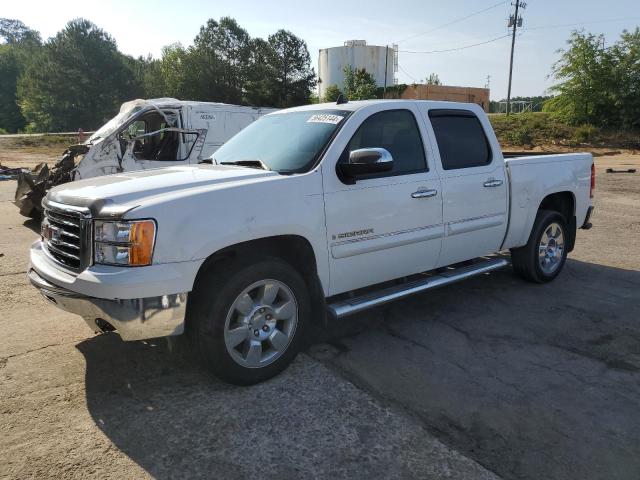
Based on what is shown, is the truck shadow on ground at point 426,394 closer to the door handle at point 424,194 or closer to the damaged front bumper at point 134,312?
the damaged front bumper at point 134,312

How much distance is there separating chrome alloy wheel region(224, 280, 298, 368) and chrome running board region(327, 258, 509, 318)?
0.39m

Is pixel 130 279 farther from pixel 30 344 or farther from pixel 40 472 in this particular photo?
pixel 30 344

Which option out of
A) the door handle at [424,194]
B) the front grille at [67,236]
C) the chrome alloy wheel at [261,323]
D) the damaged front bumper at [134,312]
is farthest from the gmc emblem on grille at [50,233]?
the door handle at [424,194]

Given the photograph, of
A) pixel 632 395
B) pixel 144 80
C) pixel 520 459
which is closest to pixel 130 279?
pixel 520 459

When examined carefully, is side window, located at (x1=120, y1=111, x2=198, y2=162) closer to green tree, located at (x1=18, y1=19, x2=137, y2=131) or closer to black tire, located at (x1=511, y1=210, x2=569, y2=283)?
black tire, located at (x1=511, y1=210, x2=569, y2=283)

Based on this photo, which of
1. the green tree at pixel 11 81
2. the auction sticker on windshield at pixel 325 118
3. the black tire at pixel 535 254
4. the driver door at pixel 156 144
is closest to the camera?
the auction sticker on windshield at pixel 325 118

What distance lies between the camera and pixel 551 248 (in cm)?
602

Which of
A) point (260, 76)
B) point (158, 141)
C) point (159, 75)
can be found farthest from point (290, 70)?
point (158, 141)

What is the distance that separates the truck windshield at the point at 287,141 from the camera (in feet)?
13.0

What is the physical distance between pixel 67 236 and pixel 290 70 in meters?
64.9

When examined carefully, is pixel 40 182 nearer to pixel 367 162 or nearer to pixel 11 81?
pixel 367 162

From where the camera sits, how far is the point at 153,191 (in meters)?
3.33

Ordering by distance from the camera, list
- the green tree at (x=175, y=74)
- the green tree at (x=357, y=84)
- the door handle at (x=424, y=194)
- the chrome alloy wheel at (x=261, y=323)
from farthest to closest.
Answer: the green tree at (x=175, y=74)
the green tree at (x=357, y=84)
the door handle at (x=424, y=194)
the chrome alloy wheel at (x=261, y=323)

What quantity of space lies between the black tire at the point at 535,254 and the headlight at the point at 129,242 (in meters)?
4.26
